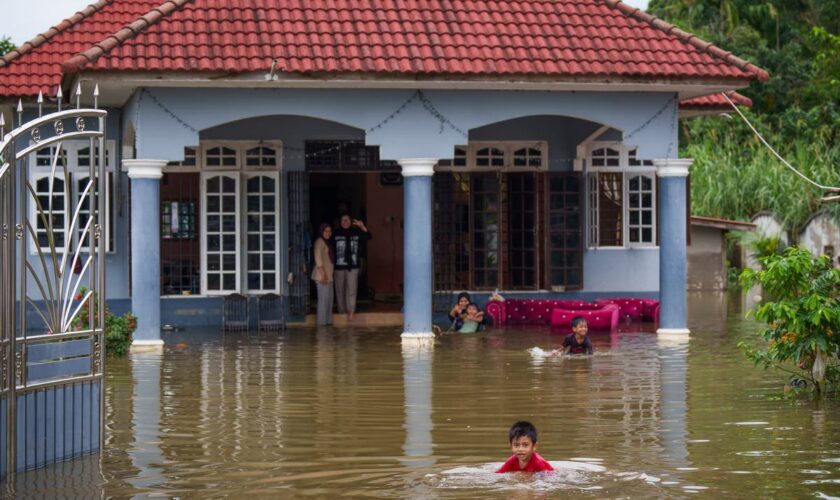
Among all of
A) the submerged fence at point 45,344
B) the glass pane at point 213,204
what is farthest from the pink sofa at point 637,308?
the submerged fence at point 45,344

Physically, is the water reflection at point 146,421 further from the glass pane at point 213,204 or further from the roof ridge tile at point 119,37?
the glass pane at point 213,204

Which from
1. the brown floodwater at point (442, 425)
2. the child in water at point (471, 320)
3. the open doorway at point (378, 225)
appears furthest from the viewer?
the open doorway at point (378, 225)

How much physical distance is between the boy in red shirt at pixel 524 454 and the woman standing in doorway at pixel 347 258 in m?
12.2

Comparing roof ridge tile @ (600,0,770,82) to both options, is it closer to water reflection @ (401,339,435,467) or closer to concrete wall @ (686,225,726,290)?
water reflection @ (401,339,435,467)

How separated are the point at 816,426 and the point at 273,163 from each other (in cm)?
1163

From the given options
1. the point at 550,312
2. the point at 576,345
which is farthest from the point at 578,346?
the point at 550,312

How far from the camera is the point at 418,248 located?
63.1ft

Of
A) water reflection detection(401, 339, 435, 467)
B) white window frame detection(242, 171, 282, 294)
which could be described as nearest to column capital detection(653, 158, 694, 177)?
water reflection detection(401, 339, 435, 467)

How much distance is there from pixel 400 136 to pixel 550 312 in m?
4.49

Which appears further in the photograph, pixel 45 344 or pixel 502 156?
pixel 502 156

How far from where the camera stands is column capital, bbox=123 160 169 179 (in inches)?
734

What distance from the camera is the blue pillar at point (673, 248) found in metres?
20.0

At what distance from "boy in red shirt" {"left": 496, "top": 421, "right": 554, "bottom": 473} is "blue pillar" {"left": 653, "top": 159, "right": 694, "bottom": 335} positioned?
10122 mm

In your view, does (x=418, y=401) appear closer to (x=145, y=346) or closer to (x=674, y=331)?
(x=145, y=346)
